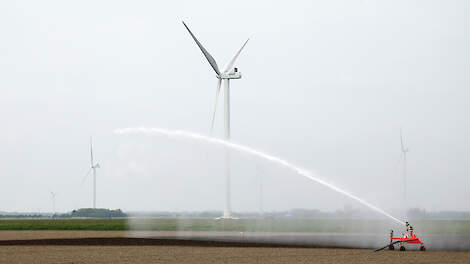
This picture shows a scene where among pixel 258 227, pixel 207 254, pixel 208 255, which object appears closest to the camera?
pixel 208 255

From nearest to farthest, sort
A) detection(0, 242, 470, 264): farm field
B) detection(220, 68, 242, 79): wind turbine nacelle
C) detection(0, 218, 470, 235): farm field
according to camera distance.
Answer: detection(0, 242, 470, 264): farm field
detection(0, 218, 470, 235): farm field
detection(220, 68, 242, 79): wind turbine nacelle

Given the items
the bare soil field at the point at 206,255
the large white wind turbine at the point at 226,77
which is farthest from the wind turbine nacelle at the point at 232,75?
the bare soil field at the point at 206,255

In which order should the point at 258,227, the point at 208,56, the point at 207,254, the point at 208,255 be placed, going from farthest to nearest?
1. the point at 208,56
2. the point at 258,227
3. the point at 207,254
4. the point at 208,255

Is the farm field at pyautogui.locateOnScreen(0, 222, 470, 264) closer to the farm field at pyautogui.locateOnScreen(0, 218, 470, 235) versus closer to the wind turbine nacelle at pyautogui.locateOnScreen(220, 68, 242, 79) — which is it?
the farm field at pyautogui.locateOnScreen(0, 218, 470, 235)

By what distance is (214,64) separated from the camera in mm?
99500

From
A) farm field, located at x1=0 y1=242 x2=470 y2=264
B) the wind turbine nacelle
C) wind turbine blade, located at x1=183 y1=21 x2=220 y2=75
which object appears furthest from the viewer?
the wind turbine nacelle

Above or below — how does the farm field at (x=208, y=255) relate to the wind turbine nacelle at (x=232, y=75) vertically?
below

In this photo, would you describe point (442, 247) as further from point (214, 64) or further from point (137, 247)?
point (214, 64)

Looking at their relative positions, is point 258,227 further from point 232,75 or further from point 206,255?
point 206,255

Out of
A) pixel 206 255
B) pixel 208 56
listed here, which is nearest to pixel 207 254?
pixel 206 255

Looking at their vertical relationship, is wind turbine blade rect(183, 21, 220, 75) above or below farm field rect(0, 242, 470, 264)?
above

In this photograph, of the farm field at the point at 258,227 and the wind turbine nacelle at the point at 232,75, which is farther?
the wind turbine nacelle at the point at 232,75

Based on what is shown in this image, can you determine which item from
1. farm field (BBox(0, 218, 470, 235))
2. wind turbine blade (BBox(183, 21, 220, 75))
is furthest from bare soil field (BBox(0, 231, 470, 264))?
wind turbine blade (BBox(183, 21, 220, 75))

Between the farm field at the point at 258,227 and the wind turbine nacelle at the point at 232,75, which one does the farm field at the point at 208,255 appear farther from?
the wind turbine nacelle at the point at 232,75
